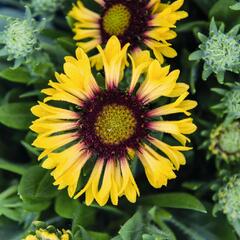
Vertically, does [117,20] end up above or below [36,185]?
above

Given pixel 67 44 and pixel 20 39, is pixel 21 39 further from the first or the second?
pixel 67 44

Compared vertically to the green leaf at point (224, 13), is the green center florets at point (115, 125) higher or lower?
lower

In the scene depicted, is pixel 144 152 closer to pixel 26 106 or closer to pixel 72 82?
pixel 72 82

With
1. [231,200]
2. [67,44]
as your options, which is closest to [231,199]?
[231,200]

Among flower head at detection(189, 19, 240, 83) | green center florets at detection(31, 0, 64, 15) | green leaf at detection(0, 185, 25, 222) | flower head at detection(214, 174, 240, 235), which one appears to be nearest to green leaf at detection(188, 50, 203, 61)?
flower head at detection(189, 19, 240, 83)

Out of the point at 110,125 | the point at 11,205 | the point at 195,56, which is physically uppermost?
the point at 195,56

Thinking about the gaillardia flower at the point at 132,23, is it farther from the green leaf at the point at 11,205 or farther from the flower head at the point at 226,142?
the green leaf at the point at 11,205

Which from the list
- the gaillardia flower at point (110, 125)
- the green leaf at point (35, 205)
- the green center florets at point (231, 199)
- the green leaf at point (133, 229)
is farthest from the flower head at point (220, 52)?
the green leaf at point (35, 205)
